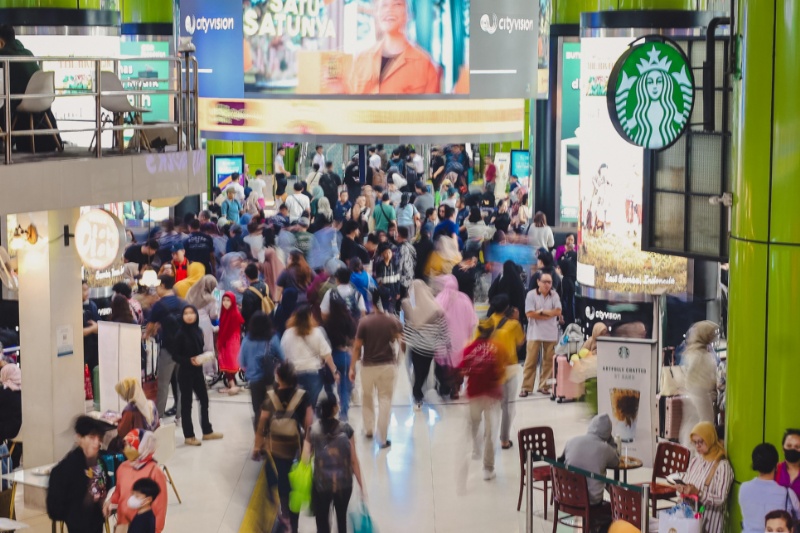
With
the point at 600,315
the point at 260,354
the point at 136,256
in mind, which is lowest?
the point at 600,315

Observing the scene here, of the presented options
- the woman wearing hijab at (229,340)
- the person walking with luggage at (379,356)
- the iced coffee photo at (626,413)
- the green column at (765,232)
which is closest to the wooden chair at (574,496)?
the green column at (765,232)

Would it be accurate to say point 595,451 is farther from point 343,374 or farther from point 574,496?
point 343,374

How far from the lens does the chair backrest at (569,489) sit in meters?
10.4

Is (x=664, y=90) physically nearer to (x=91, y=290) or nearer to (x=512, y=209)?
(x=91, y=290)

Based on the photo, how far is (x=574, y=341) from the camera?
15352 mm

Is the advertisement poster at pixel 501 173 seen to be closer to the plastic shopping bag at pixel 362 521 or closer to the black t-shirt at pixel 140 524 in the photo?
the plastic shopping bag at pixel 362 521

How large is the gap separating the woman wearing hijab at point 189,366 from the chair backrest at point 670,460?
4646mm

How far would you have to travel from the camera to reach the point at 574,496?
1055 cm

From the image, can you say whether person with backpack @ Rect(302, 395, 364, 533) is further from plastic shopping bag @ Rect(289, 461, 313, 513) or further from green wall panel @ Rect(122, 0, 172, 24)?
green wall panel @ Rect(122, 0, 172, 24)

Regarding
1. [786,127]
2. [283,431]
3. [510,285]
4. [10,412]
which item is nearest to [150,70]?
[510,285]

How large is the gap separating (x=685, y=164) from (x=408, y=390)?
16.6 feet

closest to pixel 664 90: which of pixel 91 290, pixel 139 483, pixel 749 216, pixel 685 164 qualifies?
pixel 685 164

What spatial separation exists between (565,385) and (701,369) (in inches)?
122

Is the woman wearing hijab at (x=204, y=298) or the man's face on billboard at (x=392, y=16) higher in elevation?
the man's face on billboard at (x=392, y=16)
